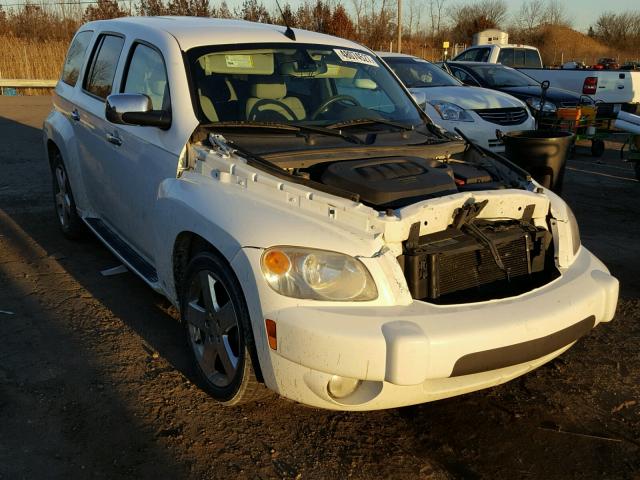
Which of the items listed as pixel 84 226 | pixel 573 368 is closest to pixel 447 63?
A: pixel 84 226

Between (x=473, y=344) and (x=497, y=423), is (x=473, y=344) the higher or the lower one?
the higher one

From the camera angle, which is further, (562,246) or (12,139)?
(12,139)

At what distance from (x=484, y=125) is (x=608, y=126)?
118 inches

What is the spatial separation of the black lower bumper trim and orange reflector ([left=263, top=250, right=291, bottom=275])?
0.78 meters

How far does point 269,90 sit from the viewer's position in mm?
3980

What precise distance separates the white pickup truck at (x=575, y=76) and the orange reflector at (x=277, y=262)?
1254cm

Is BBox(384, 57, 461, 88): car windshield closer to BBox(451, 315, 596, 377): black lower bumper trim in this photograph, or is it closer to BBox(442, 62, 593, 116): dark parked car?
BBox(442, 62, 593, 116): dark parked car

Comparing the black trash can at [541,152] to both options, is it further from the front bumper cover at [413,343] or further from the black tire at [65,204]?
the black tire at [65,204]

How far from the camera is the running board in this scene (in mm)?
3877

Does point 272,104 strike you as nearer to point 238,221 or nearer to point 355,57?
point 355,57

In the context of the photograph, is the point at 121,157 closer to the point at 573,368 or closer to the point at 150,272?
the point at 150,272

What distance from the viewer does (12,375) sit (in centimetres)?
339

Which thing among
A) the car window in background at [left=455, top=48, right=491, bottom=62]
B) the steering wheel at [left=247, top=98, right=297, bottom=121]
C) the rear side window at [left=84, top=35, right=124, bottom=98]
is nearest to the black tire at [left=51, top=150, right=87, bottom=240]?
the rear side window at [left=84, top=35, right=124, bottom=98]

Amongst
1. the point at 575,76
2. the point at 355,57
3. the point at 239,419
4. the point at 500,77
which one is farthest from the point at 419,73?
the point at 239,419
